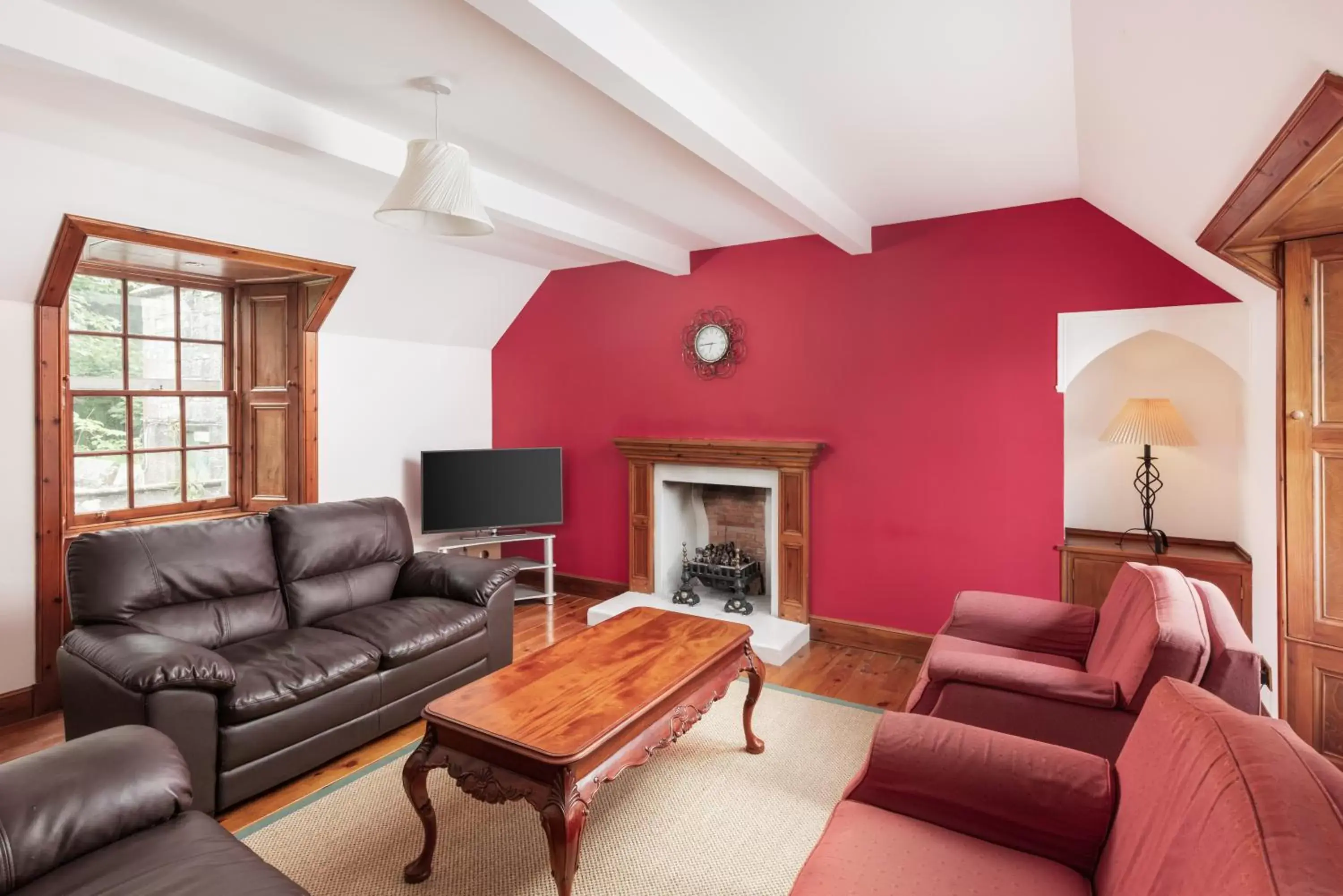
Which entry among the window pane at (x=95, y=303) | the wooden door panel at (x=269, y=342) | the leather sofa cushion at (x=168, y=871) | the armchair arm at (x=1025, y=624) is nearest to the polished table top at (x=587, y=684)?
the leather sofa cushion at (x=168, y=871)

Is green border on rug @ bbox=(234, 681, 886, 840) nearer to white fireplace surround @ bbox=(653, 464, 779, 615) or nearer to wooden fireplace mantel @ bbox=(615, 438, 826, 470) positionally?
white fireplace surround @ bbox=(653, 464, 779, 615)

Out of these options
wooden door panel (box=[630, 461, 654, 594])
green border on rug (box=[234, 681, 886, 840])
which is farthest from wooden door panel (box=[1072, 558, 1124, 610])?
wooden door panel (box=[630, 461, 654, 594])

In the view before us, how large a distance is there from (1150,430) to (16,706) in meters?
5.60

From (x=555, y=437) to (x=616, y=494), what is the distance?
732 mm

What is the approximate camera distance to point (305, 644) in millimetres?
2924

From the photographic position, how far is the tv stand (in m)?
5.15

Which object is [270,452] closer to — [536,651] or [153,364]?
[153,364]

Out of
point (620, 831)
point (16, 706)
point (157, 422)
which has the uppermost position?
point (157, 422)

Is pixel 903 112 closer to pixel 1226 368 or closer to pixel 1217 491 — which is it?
pixel 1226 368

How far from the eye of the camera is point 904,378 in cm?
411

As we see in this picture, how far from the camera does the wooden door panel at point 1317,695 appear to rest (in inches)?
98.6

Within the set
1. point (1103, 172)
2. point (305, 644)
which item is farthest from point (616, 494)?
point (1103, 172)

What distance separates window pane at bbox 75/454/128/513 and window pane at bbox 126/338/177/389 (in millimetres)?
474

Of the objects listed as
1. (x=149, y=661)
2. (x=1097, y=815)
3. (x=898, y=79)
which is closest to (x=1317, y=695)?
(x=1097, y=815)
